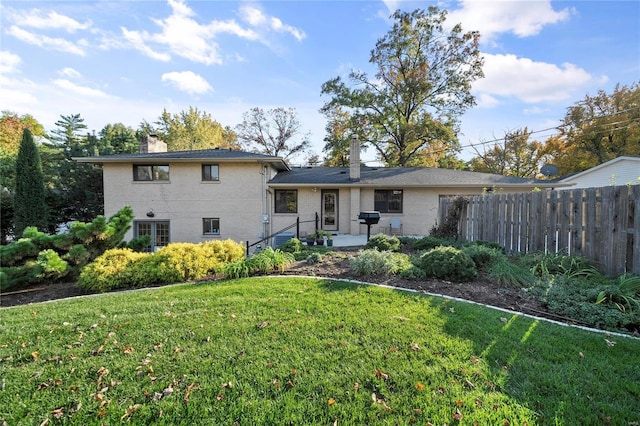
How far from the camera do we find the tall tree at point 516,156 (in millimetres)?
27525

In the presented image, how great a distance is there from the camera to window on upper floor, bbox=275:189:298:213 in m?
14.3

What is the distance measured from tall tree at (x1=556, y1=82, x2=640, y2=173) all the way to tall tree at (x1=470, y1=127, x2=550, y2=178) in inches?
73.0

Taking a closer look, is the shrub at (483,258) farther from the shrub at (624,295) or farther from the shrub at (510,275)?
the shrub at (624,295)

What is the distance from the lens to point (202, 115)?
30266 mm

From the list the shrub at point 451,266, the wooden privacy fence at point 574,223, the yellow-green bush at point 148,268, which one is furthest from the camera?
the yellow-green bush at point 148,268

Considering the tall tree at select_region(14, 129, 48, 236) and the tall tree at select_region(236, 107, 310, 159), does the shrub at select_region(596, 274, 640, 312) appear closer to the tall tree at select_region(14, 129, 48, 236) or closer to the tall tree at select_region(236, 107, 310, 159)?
the tall tree at select_region(14, 129, 48, 236)

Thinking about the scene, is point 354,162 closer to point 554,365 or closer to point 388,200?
point 388,200

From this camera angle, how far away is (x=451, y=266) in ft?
16.6

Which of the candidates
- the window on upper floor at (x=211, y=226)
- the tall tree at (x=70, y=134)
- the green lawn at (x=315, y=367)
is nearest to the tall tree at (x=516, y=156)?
the window on upper floor at (x=211, y=226)

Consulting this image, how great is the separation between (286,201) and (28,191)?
13424 millimetres

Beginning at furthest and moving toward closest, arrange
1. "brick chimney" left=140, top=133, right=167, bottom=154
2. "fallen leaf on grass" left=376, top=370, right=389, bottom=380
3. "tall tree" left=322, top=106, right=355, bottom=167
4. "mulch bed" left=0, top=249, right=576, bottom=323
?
"tall tree" left=322, top=106, right=355, bottom=167
"brick chimney" left=140, top=133, right=167, bottom=154
"mulch bed" left=0, top=249, right=576, bottom=323
"fallen leaf on grass" left=376, top=370, right=389, bottom=380

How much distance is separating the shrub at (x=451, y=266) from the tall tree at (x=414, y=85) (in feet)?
56.9

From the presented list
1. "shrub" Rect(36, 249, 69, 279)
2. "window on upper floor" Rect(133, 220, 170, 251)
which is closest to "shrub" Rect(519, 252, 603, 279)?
"shrub" Rect(36, 249, 69, 279)

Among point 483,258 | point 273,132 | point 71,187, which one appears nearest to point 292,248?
point 483,258
